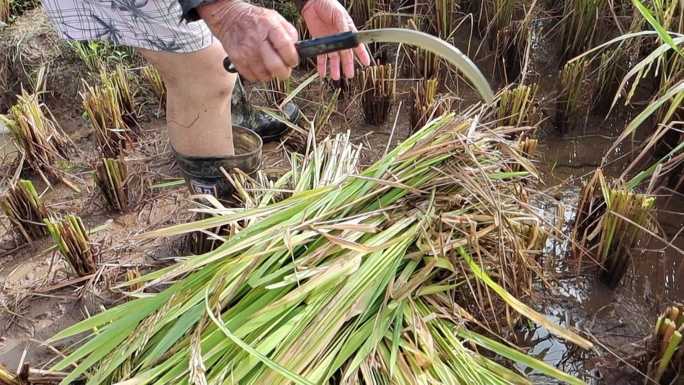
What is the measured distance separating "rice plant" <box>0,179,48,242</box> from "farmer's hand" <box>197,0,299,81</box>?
1008mm

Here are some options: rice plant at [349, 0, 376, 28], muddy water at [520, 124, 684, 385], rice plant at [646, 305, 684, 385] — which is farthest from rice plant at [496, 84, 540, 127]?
rice plant at [349, 0, 376, 28]

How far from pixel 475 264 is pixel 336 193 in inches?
14.7

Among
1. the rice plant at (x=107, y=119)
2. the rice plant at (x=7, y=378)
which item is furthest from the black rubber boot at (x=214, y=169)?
the rice plant at (x=7, y=378)

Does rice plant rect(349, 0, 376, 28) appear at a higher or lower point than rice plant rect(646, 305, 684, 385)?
higher

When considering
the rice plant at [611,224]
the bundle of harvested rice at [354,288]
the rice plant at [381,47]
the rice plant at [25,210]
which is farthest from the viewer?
the rice plant at [381,47]

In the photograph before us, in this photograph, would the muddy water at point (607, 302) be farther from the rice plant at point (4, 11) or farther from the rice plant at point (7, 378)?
the rice plant at point (4, 11)

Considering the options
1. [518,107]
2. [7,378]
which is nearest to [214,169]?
[7,378]

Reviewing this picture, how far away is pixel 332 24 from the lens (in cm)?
173

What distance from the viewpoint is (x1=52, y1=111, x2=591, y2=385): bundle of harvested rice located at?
1289mm

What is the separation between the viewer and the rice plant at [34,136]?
2371 mm

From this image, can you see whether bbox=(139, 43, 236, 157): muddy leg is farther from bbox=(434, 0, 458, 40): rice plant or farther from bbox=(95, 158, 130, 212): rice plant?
bbox=(434, 0, 458, 40): rice plant

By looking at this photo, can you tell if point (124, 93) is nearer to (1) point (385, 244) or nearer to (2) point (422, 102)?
(2) point (422, 102)

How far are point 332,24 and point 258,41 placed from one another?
1.40ft

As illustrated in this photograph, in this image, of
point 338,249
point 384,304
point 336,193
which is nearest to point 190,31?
point 336,193
